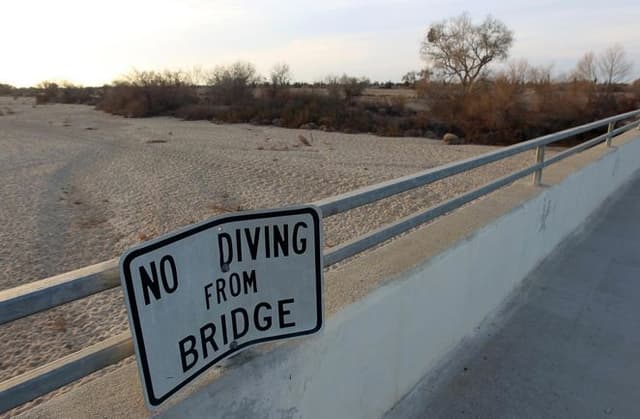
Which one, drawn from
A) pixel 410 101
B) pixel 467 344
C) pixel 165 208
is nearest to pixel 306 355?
pixel 467 344

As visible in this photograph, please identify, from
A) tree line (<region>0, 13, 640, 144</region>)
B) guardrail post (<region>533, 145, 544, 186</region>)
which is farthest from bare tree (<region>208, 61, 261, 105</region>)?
guardrail post (<region>533, 145, 544, 186</region>)

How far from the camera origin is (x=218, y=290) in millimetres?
1591

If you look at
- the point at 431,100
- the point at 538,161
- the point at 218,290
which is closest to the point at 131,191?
the point at 538,161

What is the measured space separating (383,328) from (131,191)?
12.5 meters

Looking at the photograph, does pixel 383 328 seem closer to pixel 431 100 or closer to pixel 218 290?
pixel 218 290

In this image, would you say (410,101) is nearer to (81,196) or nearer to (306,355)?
(81,196)

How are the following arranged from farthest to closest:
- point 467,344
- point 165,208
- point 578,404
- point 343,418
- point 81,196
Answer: point 81,196 → point 165,208 → point 467,344 → point 578,404 → point 343,418

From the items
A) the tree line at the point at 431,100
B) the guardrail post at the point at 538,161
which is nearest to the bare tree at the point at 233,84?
the tree line at the point at 431,100

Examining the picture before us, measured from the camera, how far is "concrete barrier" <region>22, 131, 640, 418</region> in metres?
1.68

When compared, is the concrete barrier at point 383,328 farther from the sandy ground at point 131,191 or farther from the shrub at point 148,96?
the shrub at point 148,96

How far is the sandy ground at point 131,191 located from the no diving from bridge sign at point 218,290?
412 centimetres

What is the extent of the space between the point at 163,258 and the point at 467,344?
2619 millimetres

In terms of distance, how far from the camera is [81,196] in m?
13.2

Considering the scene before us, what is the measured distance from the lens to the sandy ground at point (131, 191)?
5938 millimetres
